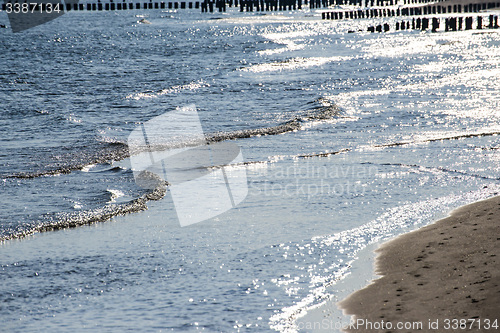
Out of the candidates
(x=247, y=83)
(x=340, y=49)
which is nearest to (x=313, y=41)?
(x=340, y=49)

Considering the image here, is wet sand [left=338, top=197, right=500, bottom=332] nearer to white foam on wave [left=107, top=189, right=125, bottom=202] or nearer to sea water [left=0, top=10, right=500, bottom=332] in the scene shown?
sea water [left=0, top=10, right=500, bottom=332]

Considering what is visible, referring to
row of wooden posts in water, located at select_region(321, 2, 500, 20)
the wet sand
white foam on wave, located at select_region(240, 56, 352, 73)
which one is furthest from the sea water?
row of wooden posts in water, located at select_region(321, 2, 500, 20)

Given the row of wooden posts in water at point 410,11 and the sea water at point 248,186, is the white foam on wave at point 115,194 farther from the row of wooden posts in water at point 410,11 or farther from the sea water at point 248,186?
the row of wooden posts in water at point 410,11

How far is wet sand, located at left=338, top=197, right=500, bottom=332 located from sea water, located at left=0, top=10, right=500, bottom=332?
1.32 ft

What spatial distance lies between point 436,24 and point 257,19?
27.7 metres

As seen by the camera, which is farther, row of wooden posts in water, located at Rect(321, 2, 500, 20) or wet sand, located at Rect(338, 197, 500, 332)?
row of wooden posts in water, located at Rect(321, 2, 500, 20)

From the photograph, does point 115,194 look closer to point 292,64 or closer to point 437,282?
point 437,282

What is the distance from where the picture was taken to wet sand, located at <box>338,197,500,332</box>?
4777 millimetres

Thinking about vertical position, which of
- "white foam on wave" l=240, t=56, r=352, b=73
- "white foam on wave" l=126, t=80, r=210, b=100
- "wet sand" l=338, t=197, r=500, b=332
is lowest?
"white foam on wave" l=126, t=80, r=210, b=100

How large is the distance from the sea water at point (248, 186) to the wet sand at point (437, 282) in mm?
401

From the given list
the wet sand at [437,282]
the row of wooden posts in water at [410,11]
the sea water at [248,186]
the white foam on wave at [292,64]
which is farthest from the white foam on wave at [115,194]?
the row of wooden posts in water at [410,11]

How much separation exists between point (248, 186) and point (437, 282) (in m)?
4.20

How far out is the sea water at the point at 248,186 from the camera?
5.66 metres

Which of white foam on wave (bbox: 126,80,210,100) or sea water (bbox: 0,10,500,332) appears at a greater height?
sea water (bbox: 0,10,500,332)
